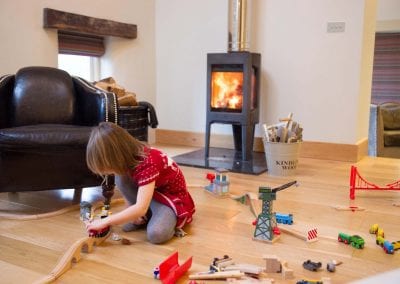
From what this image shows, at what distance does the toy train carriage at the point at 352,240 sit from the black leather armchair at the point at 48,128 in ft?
3.89

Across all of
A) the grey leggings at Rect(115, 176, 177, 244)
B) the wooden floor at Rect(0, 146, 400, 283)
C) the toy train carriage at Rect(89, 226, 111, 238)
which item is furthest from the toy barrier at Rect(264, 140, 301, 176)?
the toy train carriage at Rect(89, 226, 111, 238)

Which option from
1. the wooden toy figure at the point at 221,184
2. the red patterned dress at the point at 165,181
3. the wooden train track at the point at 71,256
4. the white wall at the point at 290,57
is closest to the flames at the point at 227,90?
the white wall at the point at 290,57

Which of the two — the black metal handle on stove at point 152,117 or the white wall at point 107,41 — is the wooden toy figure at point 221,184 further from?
the white wall at point 107,41

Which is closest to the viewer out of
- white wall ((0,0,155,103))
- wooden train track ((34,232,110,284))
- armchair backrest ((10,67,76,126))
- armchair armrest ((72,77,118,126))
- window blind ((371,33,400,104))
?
wooden train track ((34,232,110,284))

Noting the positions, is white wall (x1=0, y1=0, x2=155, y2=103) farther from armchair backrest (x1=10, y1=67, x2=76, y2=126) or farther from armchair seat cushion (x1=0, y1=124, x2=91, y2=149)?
armchair seat cushion (x1=0, y1=124, x2=91, y2=149)

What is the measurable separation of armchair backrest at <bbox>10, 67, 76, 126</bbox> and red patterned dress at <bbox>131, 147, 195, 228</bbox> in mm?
969

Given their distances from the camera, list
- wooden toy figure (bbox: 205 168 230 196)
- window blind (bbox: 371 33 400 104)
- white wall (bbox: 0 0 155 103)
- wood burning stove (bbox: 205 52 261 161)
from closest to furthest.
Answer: wooden toy figure (bbox: 205 168 230 196), white wall (bbox: 0 0 155 103), wood burning stove (bbox: 205 52 261 161), window blind (bbox: 371 33 400 104)

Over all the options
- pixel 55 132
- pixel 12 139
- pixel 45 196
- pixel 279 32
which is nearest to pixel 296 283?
pixel 55 132

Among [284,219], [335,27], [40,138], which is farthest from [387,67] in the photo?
[40,138]

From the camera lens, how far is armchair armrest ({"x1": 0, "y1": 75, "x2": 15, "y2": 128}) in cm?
247

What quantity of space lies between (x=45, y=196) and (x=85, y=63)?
1.85 meters

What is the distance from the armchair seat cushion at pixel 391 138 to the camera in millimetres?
5055

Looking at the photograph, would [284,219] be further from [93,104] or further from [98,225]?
[93,104]

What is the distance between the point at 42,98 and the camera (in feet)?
8.55
